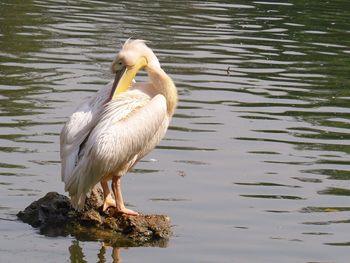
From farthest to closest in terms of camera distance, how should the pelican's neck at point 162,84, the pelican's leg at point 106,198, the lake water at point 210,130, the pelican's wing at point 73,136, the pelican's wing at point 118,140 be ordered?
the pelican's neck at point 162,84
the pelican's leg at point 106,198
the lake water at point 210,130
the pelican's wing at point 73,136
the pelican's wing at point 118,140

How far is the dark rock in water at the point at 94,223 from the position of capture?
734cm

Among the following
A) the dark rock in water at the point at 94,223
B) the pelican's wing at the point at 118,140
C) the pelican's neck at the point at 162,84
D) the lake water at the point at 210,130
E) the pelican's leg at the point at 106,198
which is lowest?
the lake water at the point at 210,130

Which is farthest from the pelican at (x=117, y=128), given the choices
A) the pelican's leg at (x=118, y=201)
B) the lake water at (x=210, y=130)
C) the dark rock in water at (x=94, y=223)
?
the lake water at (x=210, y=130)

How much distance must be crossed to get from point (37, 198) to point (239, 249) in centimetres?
171

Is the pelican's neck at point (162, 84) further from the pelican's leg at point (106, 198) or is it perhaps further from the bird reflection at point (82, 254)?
the bird reflection at point (82, 254)

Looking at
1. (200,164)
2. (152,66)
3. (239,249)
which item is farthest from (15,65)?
(239,249)

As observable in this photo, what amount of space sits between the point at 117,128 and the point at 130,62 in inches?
23.8

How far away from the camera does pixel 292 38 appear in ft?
52.7

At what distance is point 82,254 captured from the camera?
7.06m

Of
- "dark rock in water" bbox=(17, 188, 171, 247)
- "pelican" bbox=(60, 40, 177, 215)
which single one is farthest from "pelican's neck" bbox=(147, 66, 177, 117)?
"dark rock in water" bbox=(17, 188, 171, 247)

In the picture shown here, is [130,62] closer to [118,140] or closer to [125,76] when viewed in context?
[125,76]

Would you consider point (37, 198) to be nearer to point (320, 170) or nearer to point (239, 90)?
point (320, 170)

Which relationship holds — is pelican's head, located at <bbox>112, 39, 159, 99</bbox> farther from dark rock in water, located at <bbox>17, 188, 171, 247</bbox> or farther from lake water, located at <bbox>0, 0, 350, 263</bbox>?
lake water, located at <bbox>0, 0, 350, 263</bbox>

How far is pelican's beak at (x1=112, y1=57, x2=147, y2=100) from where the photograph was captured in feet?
25.0
